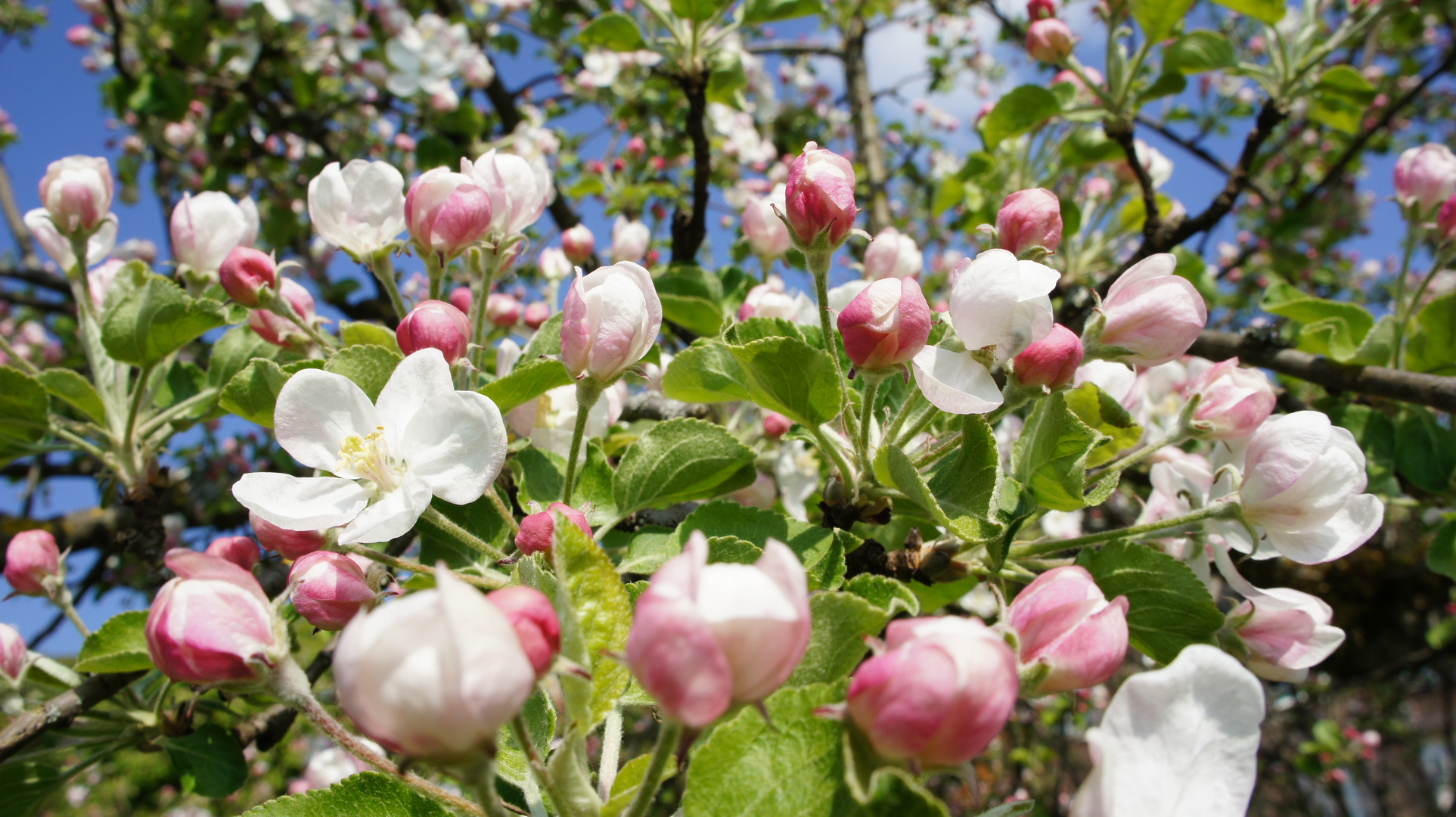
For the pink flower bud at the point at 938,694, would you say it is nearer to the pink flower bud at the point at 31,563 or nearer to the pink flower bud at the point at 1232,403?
the pink flower bud at the point at 1232,403

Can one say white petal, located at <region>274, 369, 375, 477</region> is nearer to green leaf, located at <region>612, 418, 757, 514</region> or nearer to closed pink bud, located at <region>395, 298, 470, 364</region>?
closed pink bud, located at <region>395, 298, 470, 364</region>

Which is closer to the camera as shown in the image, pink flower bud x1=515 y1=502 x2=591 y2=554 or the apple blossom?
the apple blossom

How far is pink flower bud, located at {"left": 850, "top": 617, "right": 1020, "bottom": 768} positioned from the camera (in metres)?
0.49

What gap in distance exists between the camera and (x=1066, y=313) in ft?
5.82

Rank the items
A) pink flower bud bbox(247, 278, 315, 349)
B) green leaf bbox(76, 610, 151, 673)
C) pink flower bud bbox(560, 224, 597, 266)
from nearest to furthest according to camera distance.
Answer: green leaf bbox(76, 610, 151, 673)
pink flower bud bbox(247, 278, 315, 349)
pink flower bud bbox(560, 224, 597, 266)

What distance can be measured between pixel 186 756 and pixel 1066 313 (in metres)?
1.90

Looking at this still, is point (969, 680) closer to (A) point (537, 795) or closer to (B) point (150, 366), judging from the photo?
(A) point (537, 795)

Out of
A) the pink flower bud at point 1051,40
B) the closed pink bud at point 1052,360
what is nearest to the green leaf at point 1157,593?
the closed pink bud at point 1052,360

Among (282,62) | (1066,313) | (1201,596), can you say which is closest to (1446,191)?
(1066,313)

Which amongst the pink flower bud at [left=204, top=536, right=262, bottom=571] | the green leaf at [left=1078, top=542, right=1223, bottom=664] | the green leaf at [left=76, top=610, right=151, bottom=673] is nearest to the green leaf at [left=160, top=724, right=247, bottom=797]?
the green leaf at [left=76, top=610, right=151, bottom=673]

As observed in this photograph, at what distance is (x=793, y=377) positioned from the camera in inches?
32.9

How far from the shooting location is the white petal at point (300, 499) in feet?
2.67

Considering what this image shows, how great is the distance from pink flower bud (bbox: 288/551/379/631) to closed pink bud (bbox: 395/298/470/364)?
0.26 m

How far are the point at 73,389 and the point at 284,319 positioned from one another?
50cm
